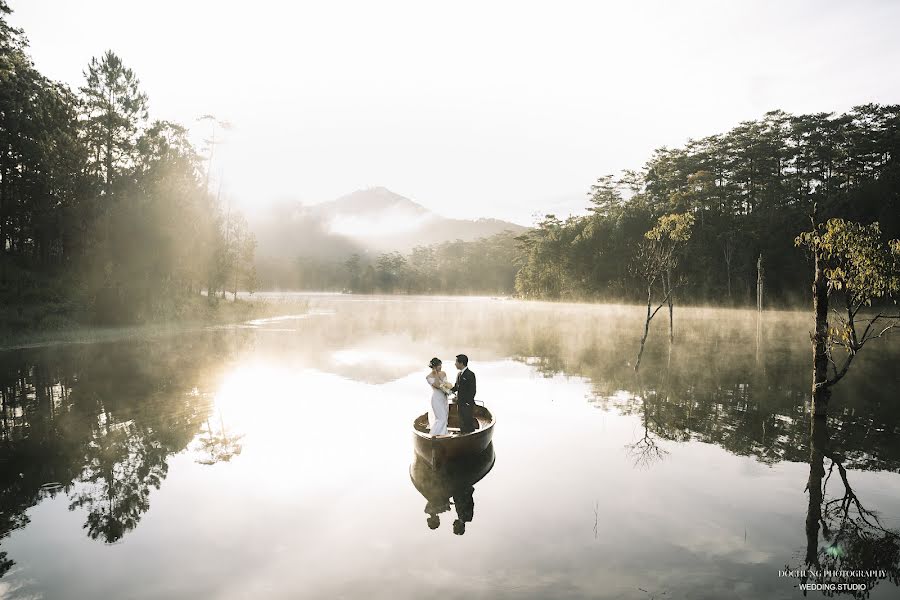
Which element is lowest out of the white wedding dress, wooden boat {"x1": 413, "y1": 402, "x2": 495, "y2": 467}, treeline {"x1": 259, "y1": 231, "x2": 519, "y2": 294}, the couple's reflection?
the couple's reflection

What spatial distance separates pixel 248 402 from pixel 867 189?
68681 millimetres

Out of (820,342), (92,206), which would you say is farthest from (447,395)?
(92,206)

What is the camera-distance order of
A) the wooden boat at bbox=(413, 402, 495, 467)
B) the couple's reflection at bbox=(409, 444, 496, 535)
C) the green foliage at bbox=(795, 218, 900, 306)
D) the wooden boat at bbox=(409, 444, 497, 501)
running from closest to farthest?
the couple's reflection at bbox=(409, 444, 496, 535) → the wooden boat at bbox=(409, 444, 497, 501) → the wooden boat at bbox=(413, 402, 495, 467) → the green foliage at bbox=(795, 218, 900, 306)

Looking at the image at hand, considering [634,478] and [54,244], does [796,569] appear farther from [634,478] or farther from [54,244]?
[54,244]

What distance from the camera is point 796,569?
7879 millimetres

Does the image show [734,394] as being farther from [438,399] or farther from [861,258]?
[438,399]

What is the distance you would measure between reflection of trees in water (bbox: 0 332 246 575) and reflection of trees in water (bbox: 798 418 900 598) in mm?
11675

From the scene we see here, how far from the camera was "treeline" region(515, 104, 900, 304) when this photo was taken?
5975cm

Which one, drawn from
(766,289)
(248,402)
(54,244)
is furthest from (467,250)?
(248,402)

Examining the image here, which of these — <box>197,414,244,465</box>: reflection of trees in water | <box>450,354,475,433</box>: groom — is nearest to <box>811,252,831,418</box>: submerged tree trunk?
<box>450,354,475,433</box>: groom

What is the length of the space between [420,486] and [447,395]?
2199 millimetres

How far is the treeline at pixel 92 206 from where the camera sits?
38.7 m

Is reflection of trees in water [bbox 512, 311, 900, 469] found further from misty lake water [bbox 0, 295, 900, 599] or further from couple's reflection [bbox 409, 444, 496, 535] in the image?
couple's reflection [bbox 409, 444, 496, 535]

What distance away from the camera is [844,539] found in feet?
28.6
